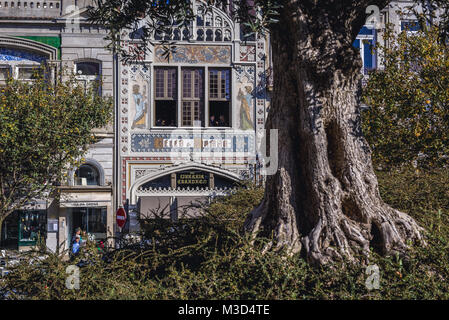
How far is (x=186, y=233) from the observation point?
6.84 meters

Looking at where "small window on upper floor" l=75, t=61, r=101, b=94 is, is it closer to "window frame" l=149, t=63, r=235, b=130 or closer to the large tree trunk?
"window frame" l=149, t=63, r=235, b=130

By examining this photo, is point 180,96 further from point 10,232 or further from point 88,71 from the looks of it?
point 10,232

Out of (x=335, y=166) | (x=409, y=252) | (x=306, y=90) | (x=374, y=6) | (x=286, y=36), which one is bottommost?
(x=409, y=252)

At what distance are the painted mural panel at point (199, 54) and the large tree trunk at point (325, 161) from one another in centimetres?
1333

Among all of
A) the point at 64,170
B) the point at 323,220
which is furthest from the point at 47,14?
the point at 323,220

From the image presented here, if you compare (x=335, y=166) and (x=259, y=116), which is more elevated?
(x=259, y=116)

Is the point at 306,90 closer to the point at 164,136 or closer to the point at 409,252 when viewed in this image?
the point at 409,252

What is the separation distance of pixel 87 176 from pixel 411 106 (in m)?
12.1

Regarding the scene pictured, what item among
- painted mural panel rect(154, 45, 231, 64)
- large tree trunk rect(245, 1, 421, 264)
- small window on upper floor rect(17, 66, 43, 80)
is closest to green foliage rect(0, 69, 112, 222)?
small window on upper floor rect(17, 66, 43, 80)

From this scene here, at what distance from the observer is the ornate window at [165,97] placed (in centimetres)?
1953

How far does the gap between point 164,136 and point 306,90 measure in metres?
13.6

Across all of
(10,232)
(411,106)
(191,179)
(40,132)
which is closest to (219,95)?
(191,179)

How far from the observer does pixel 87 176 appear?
64.1ft
